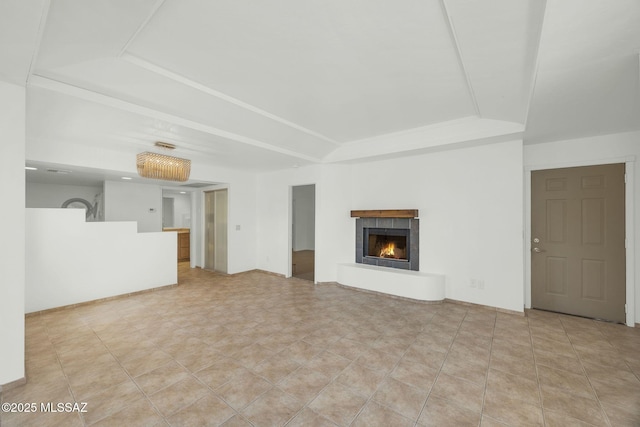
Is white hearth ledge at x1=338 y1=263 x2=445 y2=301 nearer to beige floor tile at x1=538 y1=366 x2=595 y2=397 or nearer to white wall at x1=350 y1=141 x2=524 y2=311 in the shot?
white wall at x1=350 y1=141 x2=524 y2=311

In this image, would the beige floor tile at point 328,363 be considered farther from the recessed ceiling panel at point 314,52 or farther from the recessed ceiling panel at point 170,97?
the recessed ceiling panel at point 170,97

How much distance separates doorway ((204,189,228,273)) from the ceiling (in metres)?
2.64

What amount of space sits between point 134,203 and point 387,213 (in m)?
5.64

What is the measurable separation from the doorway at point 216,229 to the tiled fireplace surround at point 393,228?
3043 millimetres

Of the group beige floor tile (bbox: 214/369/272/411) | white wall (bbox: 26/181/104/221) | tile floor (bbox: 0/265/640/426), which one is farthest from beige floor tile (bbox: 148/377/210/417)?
white wall (bbox: 26/181/104/221)

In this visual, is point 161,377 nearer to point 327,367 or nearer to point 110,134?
point 327,367

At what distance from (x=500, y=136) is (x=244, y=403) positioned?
12.8 feet

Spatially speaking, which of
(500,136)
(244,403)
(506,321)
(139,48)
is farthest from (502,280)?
(139,48)

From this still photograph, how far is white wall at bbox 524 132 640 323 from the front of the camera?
10.2 ft

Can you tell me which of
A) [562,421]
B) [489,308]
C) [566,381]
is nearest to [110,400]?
[562,421]

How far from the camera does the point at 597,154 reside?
3330mm

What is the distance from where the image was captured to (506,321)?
3.22 m

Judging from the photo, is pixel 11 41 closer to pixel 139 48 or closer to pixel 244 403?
pixel 139 48

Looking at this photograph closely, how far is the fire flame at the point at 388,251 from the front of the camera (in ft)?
15.1
